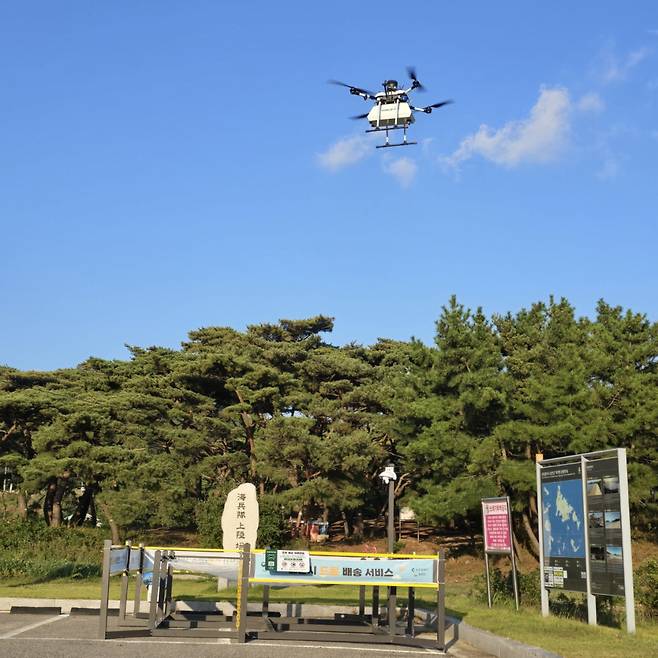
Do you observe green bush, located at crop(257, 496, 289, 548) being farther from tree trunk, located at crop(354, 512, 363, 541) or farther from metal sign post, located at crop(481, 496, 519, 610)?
metal sign post, located at crop(481, 496, 519, 610)

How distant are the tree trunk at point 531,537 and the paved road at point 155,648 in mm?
20553

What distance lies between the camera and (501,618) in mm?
12398

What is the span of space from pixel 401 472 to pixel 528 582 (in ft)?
76.8

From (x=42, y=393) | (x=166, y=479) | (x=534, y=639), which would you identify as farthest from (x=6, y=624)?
(x=42, y=393)

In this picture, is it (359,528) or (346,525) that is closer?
(359,528)

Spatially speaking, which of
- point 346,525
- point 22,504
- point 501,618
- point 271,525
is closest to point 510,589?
point 501,618

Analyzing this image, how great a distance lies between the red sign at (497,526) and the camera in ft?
51.2

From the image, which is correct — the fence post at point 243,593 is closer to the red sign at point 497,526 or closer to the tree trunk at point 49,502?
the red sign at point 497,526

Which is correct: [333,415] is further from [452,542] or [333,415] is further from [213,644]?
[213,644]

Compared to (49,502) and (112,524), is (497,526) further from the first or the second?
(49,502)

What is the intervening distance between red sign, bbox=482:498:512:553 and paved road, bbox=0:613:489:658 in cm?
494

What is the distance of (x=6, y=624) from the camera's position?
11703 mm

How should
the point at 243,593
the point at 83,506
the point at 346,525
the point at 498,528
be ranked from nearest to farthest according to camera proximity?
the point at 243,593, the point at 498,528, the point at 346,525, the point at 83,506

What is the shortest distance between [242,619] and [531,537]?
22.7m
